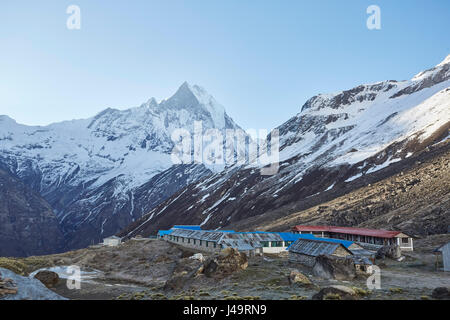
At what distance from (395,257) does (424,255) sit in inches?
204

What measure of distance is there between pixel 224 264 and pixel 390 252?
2659 centimetres

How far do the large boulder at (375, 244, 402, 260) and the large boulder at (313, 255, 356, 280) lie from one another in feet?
55.2

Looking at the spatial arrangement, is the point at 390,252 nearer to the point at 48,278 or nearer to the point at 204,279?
the point at 204,279

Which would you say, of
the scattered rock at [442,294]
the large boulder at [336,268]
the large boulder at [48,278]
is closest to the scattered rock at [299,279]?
the large boulder at [336,268]

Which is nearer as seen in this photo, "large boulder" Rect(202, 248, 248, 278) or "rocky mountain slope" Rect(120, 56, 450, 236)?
"large boulder" Rect(202, 248, 248, 278)

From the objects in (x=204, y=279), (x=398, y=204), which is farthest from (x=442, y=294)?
(x=398, y=204)

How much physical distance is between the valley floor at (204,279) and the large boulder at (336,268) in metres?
1.14

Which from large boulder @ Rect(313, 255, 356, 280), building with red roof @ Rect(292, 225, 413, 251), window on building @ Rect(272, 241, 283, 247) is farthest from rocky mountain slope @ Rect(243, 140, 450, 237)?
large boulder @ Rect(313, 255, 356, 280)

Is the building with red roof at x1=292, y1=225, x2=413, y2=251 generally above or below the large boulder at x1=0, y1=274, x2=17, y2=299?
below

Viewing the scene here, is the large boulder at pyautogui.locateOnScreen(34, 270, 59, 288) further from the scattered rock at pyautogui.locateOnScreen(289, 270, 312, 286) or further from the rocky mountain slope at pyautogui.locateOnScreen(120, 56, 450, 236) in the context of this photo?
the rocky mountain slope at pyautogui.locateOnScreen(120, 56, 450, 236)

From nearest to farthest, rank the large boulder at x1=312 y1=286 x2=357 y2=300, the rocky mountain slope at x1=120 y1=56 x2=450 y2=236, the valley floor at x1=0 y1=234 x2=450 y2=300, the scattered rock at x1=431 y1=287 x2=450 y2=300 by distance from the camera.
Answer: the large boulder at x1=312 y1=286 x2=357 y2=300
the scattered rock at x1=431 y1=287 x2=450 y2=300
the valley floor at x1=0 y1=234 x2=450 y2=300
the rocky mountain slope at x1=120 y1=56 x2=450 y2=236

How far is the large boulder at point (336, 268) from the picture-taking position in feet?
116

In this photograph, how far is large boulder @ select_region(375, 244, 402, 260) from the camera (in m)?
49.0

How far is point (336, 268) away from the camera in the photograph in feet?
118
